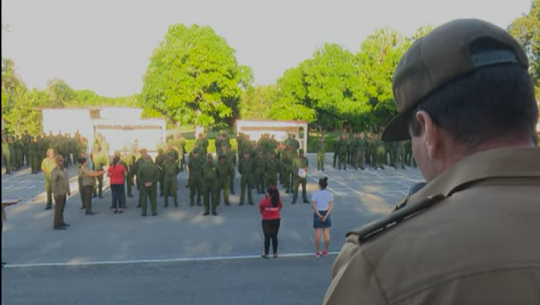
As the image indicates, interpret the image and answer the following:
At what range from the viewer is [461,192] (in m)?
1.05

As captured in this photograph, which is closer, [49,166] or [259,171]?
[49,166]

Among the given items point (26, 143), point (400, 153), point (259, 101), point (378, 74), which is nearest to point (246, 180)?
point (400, 153)

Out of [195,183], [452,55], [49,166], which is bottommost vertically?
[195,183]

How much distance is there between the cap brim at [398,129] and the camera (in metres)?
1.37

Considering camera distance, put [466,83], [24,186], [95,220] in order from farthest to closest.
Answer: [24,186] < [95,220] < [466,83]

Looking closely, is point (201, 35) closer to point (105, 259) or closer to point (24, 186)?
point (24, 186)

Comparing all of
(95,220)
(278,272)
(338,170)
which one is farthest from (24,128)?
(278,272)

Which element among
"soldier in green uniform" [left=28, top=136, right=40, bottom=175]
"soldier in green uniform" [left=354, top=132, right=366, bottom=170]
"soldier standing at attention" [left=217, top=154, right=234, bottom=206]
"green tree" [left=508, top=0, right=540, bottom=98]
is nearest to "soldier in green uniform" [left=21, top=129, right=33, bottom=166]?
"soldier in green uniform" [left=28, top=136, right=40, bottom=175]

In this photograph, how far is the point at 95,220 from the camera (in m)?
12.9

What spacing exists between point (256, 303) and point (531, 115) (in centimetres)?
645

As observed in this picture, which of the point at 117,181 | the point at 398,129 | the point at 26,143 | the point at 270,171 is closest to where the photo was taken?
the point at 398,129

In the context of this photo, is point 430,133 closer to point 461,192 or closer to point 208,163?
point 461,192

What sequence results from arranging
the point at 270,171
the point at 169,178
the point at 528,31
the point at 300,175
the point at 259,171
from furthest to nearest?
1. the point at 528,31
2. the point at 259,171
3. the point at 270,171
4. the point at 300,175
5. the point at 169,178

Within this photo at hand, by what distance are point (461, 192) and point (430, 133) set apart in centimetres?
21
